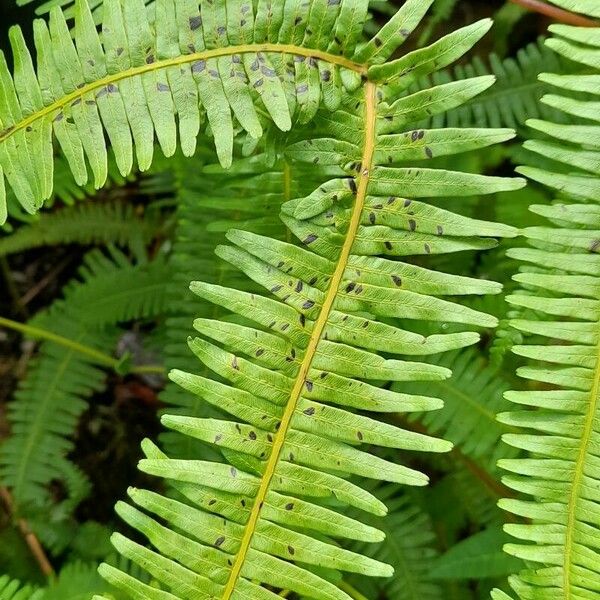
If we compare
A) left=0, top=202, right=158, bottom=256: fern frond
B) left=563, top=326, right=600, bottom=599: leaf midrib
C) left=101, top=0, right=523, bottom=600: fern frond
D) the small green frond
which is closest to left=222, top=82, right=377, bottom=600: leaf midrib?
left=101, top=0, right=523, bottom=600: fern frond

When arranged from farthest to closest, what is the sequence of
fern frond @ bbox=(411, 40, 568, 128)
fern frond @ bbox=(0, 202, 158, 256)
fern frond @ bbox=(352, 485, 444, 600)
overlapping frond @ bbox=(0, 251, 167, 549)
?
1. fern frond @ bbox=(0, 202, 158, 256)
2. overlapping frond @ bbox=(0, 251, 167, 549)
3. fern frond @ bbox=(411, 40, 568, 128)
4. fern frond @ bbox=(352, 485, 444, 600)

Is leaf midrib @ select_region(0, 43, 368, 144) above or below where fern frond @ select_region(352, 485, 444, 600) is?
above

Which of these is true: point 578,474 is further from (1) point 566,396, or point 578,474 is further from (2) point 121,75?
(2) point 121,75

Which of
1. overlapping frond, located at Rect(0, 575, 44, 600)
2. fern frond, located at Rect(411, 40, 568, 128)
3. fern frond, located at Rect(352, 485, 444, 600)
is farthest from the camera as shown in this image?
fern frond, located at Rect(411, 40, 568, 128)

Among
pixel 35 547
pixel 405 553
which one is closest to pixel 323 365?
pixel 405 553

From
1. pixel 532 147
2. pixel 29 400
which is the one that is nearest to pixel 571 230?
pixel 532 147

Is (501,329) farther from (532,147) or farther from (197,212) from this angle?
(197,212)

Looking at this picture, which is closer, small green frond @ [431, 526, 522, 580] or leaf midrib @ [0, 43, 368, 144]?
leaf midrib @ [0, 43, 368, 144]

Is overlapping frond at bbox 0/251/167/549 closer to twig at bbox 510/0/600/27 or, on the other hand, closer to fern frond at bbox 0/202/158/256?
fern frond at bbox 0/202/158/256
